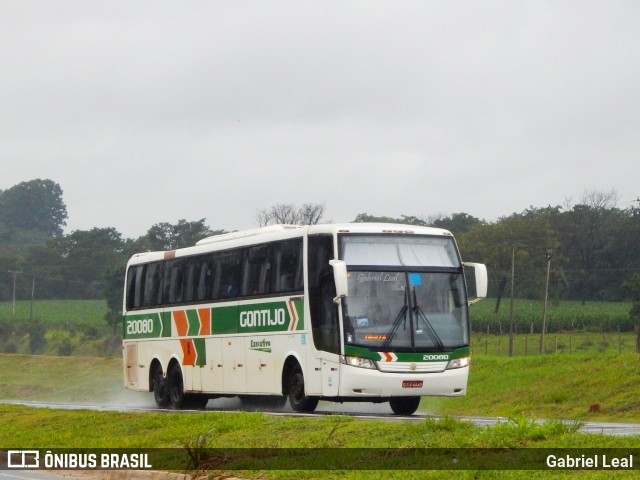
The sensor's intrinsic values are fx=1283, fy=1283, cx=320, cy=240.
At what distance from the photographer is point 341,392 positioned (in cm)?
2270

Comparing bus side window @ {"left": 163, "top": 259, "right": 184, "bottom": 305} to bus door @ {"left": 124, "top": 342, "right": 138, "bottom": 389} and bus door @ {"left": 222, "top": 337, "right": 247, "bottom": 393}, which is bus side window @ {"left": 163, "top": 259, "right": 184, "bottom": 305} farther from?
bus door @ {"left": 222, "top": 337, "right": 247, "bottom": 393}

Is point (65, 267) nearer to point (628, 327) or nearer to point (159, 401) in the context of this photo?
point (628, 327)

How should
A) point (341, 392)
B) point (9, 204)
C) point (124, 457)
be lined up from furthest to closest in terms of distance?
point (9, 204), point (341, 392), point (124, 457)

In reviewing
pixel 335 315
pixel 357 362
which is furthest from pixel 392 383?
pixel 335 315

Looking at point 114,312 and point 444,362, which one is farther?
point 114,312

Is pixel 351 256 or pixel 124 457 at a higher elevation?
pixel 351 256

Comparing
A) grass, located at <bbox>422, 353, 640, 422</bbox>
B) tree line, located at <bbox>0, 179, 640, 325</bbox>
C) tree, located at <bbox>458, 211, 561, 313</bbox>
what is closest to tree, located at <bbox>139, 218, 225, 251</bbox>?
tree line, located at <bbox>0, 179, 640, 325</bbox>

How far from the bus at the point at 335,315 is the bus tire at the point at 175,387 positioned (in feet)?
4.85

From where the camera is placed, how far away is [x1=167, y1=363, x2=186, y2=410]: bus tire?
97.2 feet

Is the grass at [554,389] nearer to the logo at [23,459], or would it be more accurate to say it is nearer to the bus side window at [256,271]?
the bus side window at [256,271]

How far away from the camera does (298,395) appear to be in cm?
2430

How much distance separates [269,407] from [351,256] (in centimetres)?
590

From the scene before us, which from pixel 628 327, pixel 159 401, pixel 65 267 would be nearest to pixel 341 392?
pixel 159 401

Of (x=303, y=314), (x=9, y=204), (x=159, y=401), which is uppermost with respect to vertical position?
(x=9, y=204)
